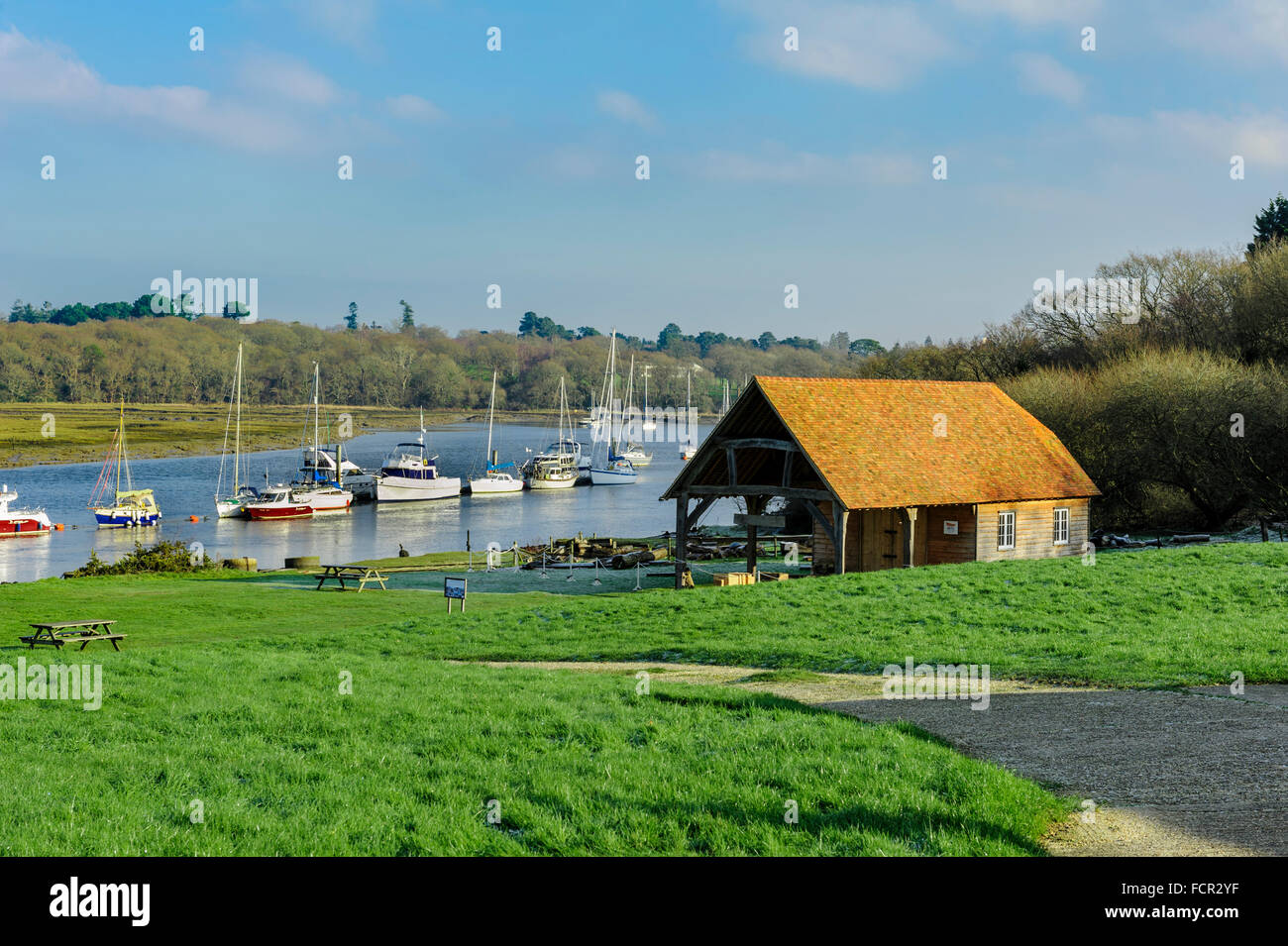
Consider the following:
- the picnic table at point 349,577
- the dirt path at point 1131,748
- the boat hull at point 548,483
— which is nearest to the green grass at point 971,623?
the dirt path at point 1131,748

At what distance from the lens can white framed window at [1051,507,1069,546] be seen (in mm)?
36388

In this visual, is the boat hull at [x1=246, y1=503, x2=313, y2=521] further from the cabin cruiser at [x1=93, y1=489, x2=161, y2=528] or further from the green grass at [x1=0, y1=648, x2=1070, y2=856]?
the green grass at [x1=0, y1=648, x2=1070, y2=856]

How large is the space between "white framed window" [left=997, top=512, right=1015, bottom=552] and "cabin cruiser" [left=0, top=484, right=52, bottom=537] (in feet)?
222

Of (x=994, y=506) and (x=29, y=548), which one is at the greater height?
(x=994, y=506)

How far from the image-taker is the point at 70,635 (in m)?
21.2

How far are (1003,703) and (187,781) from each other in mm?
9211

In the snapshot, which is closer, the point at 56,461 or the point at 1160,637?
the point at 1160,637

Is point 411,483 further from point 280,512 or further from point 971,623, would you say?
point 971,623

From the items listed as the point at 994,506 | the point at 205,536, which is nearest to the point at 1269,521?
the point at 994,506

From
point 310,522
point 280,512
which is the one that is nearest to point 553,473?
point 310,522

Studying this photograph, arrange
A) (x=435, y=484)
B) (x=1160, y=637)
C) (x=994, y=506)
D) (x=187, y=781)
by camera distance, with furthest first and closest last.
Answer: (x=435, y=484), (x=994, y=506), (x=1160, y=637), (x=187, y=781)

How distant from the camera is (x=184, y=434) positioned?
6467 inches

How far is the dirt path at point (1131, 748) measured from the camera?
8.19 metres
